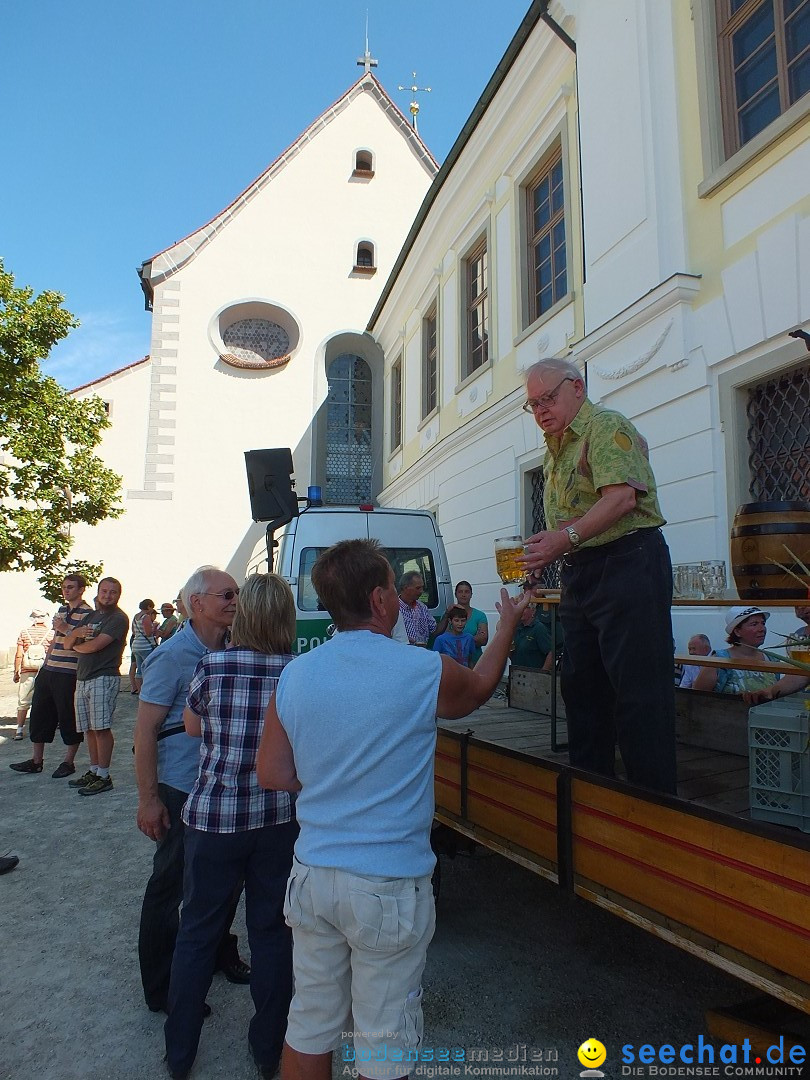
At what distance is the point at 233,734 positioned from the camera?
2.36 meters

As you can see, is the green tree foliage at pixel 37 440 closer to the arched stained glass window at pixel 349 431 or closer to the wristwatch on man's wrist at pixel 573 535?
the arched stained glass window at pixel 349 431

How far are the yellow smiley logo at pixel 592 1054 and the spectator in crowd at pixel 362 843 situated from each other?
40.6 inches

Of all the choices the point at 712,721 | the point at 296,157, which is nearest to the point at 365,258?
the point at 296,157

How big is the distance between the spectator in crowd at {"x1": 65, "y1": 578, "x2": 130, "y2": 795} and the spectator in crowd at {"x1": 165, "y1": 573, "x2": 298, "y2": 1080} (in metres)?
3.95

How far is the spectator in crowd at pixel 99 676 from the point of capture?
595 centimetres

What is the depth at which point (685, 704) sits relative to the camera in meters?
3.53

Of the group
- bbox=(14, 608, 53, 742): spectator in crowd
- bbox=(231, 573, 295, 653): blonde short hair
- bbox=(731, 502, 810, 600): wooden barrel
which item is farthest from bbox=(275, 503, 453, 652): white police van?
bbox=(731, 502, 810, 600): wooden barrel

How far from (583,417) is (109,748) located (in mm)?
5296

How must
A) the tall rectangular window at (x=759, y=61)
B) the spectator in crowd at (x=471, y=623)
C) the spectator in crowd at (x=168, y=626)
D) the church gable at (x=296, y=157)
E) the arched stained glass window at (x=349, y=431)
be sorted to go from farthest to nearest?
the arched stained glass window at (x=349, y=431) → the church gable at (x=296, y=157) → the spectator in crowd at (x=168, y=626) → the spectator in crowd at (x=471, y=623) → the tall rectangular window at (x=759, y=61)

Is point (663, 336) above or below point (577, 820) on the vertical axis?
above

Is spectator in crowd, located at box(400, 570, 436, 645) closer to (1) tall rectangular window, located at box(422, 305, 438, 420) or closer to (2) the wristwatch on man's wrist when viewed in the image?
(2) the wristwatch on man's wrist

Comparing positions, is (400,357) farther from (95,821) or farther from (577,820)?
(577,820)

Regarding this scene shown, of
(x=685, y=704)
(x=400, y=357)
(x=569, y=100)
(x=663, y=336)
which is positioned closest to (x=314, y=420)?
(x=400, y=357)

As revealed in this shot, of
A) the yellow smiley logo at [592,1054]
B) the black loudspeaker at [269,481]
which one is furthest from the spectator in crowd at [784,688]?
the black loudspeaker at [269,481]
